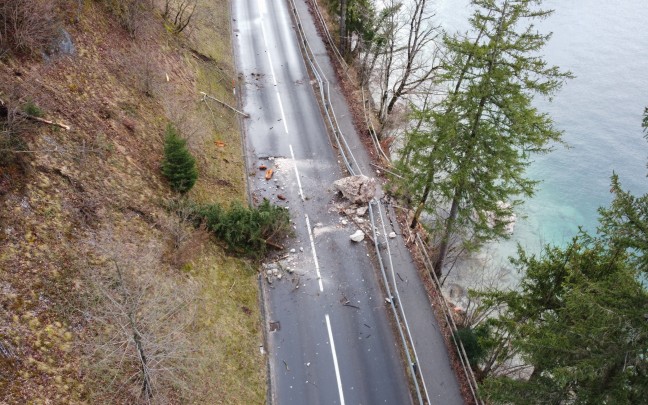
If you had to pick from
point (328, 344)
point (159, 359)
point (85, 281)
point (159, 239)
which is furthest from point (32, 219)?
point (328, 344)

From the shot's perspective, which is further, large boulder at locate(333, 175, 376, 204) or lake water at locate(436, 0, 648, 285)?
lake water at locate(436, 0, 648, 285)

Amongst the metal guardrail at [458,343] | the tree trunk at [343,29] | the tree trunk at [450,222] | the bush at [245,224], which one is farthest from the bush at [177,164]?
the tree trunk at [343,29]

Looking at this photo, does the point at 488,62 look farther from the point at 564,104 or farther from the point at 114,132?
the point at 564,104

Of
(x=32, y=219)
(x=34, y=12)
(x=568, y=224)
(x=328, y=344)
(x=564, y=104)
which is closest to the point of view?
(x=32, y=219)

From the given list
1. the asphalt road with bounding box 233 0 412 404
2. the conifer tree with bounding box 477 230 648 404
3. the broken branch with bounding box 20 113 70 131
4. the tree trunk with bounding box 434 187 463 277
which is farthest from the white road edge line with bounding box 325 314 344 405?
the broken branch with bounding box 20 113 70 131

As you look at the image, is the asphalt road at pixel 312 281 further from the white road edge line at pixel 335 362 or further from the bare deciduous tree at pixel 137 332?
the bare deciduous tree at pixel 137 332

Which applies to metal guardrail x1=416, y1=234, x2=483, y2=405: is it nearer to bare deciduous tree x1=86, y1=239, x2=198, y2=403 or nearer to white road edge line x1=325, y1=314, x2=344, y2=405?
white road edge line x1=325, y1=314, x2=344, y2=405
